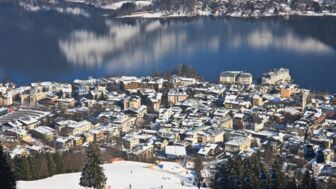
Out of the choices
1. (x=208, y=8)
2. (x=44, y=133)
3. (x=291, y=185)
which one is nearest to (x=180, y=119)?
(x=44, y=133)

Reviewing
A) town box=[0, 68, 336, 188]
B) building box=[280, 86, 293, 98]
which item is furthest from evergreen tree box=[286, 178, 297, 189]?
building box=[280, 86, 293, 98]

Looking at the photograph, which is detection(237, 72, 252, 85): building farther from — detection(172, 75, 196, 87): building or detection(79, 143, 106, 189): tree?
detection(79, 143, 106, 189): tree

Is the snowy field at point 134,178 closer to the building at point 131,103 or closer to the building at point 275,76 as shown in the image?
the building at point 131,103

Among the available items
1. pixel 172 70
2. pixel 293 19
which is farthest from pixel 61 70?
pixel 293 19

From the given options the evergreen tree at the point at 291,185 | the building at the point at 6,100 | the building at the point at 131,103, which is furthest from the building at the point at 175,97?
the evergreen tree at the point at 291,185

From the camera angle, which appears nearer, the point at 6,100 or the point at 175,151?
the point at 175,151

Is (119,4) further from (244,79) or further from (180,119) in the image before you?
(180,119)
